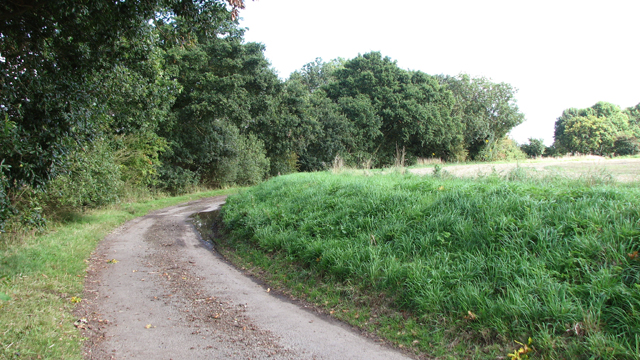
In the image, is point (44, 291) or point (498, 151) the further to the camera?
point (498, 151)

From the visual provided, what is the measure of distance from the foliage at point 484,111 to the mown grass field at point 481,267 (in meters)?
33.1

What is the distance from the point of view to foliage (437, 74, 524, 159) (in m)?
38.1

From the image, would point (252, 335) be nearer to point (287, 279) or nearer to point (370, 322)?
point (370, 322)

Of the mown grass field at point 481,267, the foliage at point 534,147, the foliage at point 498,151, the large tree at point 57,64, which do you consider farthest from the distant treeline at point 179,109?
the mown grass field at point 481,267

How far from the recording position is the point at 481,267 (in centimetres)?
454

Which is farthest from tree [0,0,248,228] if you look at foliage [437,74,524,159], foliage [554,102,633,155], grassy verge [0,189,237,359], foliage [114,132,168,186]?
foliage [554,102,633,155]

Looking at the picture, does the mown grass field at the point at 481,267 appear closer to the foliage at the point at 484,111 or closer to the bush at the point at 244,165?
the bush at the point at 244,165

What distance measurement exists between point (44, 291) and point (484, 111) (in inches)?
1660

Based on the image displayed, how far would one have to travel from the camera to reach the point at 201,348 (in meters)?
3.90

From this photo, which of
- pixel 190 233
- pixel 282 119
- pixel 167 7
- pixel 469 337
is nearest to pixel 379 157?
pixel 282 119

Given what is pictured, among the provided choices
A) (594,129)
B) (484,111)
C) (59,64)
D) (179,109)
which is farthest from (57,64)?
(594,129)

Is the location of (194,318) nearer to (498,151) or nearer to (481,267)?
(481,267)

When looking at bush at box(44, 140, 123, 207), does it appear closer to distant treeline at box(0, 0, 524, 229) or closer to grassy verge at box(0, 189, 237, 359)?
distant treeline at box(0, 0, 524, 229)

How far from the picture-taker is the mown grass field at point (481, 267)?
3.47m
